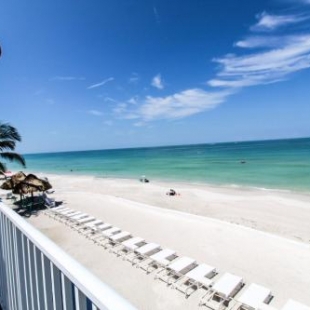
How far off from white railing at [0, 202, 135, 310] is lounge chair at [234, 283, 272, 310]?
4.52 meters

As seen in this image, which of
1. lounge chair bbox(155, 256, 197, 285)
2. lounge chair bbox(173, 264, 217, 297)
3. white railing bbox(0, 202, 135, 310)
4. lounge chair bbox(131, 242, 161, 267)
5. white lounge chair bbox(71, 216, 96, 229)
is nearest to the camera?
white railing bbox(0, 202, 135, 310)

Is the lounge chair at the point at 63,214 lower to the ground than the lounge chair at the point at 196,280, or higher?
higher

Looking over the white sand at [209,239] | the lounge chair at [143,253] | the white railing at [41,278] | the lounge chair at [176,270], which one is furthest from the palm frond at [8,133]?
the white railing at [41,278]

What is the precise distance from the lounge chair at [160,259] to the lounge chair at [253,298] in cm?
217

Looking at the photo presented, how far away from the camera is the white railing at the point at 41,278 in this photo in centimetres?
100

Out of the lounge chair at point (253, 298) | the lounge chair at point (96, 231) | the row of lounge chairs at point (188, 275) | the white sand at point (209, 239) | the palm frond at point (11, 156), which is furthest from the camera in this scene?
the palm frond at point (11, 156)

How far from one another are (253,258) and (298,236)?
3.74 meters

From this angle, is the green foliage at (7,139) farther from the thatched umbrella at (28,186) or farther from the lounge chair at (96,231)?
the lounge chair at (96,231)

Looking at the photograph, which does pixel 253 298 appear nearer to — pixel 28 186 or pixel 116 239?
pixel 116 239

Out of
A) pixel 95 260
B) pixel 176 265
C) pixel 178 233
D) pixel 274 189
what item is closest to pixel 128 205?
pixel 178 233

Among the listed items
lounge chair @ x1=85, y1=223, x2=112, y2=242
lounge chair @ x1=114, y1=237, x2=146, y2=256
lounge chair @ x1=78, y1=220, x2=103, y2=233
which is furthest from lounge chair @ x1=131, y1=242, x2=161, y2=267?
lounge chair @ x1=78, y1=220, x2=103, y2=233

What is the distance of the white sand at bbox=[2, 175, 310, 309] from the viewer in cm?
616

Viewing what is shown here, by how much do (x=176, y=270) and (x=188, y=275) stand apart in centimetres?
38

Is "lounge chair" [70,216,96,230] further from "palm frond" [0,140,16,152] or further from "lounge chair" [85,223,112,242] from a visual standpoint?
"palm frond" [0,140,16,152]
